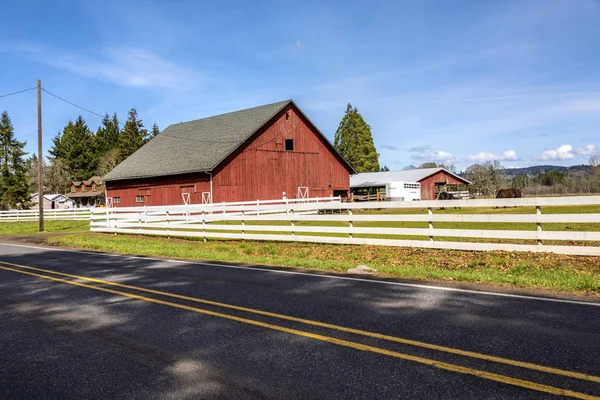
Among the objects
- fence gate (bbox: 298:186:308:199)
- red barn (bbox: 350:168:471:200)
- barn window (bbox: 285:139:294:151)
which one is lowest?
fence gate (bbox: 298:186:308:199)

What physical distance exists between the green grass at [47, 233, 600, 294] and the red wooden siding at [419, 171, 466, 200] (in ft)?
152

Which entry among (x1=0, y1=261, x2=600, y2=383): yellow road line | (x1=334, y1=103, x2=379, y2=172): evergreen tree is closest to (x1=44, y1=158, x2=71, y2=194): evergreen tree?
(x1=334, y1=103, x2=379, y2=172): evergreen tree

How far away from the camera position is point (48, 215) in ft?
147

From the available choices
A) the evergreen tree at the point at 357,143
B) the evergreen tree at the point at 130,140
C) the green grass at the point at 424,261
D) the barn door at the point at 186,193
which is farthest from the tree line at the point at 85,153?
the green grass at the point at 424,261

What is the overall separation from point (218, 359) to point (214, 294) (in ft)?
11.4

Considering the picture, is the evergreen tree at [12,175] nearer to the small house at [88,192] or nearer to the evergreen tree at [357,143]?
the small house at [88,192]

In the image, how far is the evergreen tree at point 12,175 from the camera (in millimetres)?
69875

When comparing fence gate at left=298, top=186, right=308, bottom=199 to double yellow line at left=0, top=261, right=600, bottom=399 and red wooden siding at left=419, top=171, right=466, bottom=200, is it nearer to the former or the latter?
red wooden siding at left=419, top=171, right=466, bottom=200

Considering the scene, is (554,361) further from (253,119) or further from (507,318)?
(253,119)

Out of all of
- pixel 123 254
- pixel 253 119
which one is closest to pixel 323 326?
pixel 123 254

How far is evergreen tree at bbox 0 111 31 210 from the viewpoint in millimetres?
69875

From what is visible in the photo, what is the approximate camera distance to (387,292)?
26.7 ft

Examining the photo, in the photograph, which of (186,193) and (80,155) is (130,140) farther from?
(186,193)

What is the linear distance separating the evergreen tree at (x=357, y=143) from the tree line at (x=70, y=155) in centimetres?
3932
